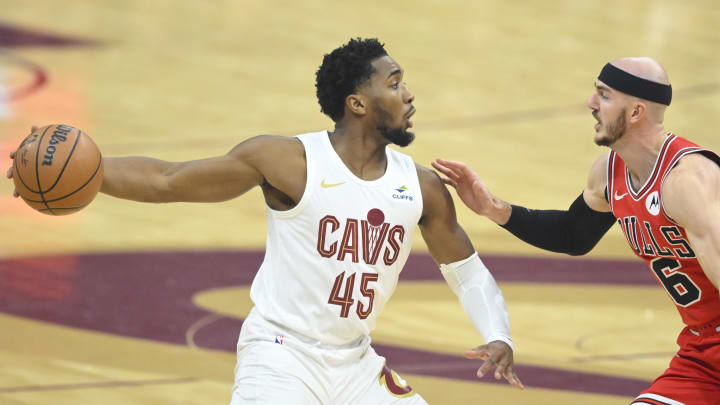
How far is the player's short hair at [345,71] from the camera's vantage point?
554cm

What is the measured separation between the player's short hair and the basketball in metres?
1.14

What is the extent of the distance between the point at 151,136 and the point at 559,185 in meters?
4.59

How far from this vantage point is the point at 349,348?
210 inches

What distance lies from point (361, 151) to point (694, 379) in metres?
1.83

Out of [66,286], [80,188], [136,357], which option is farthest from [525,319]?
[80,188]

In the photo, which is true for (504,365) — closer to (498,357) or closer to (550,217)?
(498,357)

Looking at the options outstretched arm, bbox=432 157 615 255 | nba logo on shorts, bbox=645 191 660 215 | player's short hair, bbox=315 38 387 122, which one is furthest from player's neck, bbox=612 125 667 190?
player's short hair, bbox=315 38 387 122

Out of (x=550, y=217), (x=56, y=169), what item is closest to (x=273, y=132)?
(x=550, y=217)

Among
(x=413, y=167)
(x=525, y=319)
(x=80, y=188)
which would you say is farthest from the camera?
(x=525, y=319)

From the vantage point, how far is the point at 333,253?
5.23 meters

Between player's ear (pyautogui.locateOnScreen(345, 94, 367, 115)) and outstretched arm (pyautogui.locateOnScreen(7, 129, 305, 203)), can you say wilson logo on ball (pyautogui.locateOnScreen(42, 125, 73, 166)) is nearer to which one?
outstretched arm (pyautogui.locateOnScreen(7, 129, 305, 203))

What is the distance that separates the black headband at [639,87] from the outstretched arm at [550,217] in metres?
0.70

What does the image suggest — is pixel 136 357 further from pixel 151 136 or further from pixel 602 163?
pixel 151 136

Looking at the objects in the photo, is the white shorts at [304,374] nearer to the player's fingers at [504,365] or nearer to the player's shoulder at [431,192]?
the player's fingers at [504,365]
